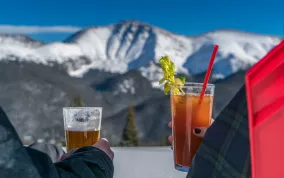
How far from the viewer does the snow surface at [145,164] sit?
1.02 m

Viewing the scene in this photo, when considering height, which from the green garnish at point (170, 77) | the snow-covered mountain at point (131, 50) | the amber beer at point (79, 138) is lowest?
the amber beer at point (79, 138)

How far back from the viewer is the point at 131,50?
5938 centimetres

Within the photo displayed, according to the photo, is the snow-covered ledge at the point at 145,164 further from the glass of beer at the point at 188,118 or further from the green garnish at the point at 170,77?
the green garnish at the point at 170,77

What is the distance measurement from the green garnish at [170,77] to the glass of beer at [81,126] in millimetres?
199

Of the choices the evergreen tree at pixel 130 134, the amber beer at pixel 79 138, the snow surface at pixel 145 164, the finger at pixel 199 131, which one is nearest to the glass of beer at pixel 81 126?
the amber beer at pixel 79 138

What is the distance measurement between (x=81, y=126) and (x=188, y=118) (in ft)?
0.85

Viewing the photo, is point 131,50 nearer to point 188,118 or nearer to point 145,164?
point 145,164

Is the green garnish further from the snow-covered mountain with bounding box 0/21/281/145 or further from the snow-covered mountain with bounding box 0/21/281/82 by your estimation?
the snow-covered mountain with bounding box 0/21/281/82

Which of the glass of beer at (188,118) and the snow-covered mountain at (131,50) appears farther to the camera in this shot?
the snow-covered mountain at (131,50)

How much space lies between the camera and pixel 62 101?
54594mm

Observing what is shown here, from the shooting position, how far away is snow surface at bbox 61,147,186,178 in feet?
3.36

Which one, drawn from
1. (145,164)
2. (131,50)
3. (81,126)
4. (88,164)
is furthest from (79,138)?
(131,50)

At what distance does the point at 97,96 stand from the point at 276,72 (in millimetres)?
62869

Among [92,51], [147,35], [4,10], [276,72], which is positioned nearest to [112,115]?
[92,51]
